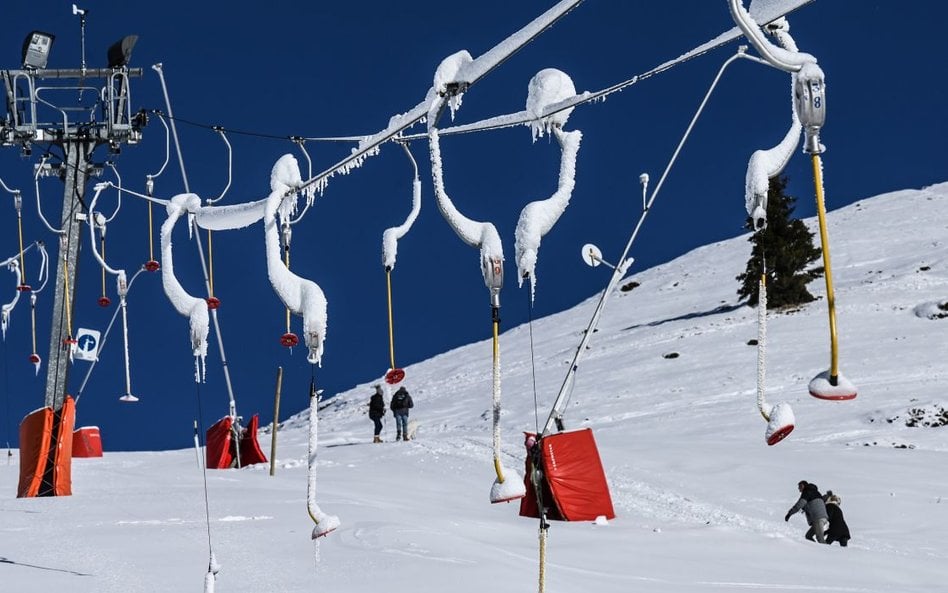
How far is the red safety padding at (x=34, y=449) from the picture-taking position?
56.1ft

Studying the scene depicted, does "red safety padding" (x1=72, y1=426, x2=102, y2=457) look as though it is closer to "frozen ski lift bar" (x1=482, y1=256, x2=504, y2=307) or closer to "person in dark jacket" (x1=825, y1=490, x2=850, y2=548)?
"person in dark jacket" (x1=825, y1=490, x2=850, y2=548)

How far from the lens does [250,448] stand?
24.8m

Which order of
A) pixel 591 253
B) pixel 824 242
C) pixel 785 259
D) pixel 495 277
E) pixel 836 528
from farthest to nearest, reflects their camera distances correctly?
pixel 785 259 → pixel 591 253 → pixel 836 528 → pixel 495 277 → pixel 824 242

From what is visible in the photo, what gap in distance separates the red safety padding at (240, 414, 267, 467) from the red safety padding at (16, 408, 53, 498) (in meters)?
7.56

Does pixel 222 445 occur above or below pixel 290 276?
below

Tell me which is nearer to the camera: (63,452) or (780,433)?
(780,433)

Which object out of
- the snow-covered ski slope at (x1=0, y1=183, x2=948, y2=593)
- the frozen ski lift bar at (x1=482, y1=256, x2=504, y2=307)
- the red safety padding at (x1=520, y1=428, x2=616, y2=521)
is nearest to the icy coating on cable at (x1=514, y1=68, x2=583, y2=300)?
the frozen ski lift bar at (x1=482, y1=256, x2=504, y2=307)

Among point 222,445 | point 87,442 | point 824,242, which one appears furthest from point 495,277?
point 87,442

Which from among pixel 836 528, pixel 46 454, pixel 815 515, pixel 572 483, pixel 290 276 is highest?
pixel 290 276

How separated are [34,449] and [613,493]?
360 inches

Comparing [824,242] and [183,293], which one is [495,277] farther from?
[183,293]

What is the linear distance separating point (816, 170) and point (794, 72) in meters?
0.52

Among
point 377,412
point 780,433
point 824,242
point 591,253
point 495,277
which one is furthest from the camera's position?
point 377,412

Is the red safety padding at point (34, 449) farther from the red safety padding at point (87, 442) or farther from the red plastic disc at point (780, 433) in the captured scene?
the red plastic disc at point (780, 433)
